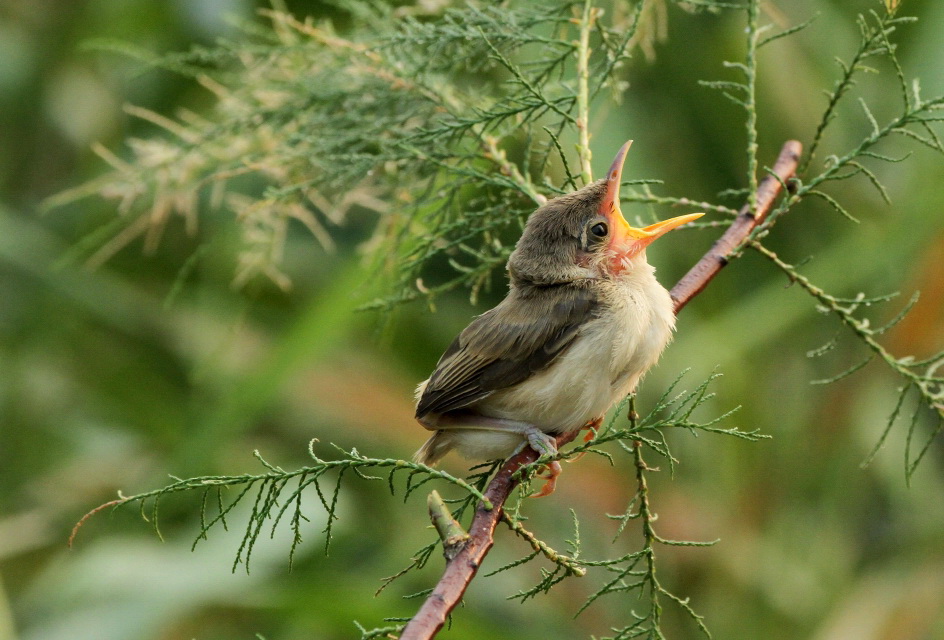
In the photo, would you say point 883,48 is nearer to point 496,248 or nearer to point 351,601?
point 496,248

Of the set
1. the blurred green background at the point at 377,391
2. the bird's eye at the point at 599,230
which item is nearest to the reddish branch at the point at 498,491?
the bird's eye at the point at 599,230

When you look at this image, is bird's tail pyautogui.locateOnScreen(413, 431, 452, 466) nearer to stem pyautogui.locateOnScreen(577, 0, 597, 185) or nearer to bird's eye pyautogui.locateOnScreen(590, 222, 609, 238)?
bird's eye pyautogui.locateOnScreen(590, 222, 609, 238)

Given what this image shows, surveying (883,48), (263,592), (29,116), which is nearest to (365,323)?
(263,592)

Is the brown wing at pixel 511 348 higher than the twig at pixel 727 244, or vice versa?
the brown wing at pixel 511 348

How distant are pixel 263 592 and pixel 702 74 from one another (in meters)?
3.82

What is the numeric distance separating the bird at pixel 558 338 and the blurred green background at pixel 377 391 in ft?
6.41

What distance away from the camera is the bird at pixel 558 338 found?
286cm

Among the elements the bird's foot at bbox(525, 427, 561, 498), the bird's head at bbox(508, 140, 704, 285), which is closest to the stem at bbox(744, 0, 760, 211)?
the bird's head at bbox(508, 140, 704, 285)

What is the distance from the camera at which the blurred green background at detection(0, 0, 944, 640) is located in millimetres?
5230

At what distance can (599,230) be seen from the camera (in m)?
3.06

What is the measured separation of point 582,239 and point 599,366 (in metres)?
0.40

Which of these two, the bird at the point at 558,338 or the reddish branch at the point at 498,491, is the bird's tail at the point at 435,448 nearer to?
the bird at the point at 558,338

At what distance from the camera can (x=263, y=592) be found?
5.17 metres

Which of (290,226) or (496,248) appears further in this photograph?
(290,226)
